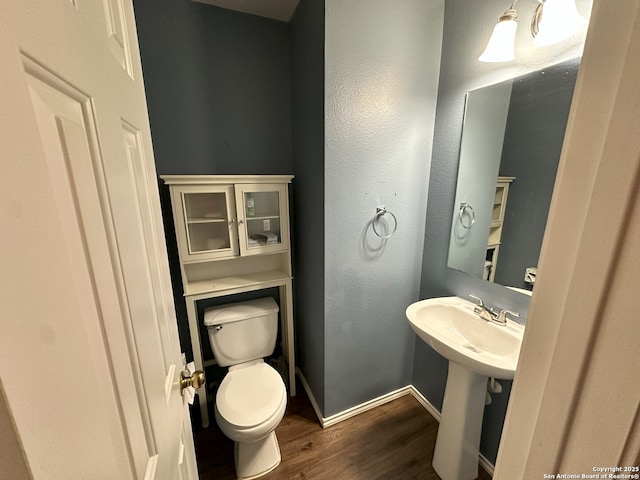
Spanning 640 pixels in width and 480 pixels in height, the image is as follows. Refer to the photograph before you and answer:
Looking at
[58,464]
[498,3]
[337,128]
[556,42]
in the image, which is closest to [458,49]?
[498,3]

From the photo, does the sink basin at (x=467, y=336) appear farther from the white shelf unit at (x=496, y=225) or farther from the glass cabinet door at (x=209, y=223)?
the glass cabinet door at (x=209, y=223)

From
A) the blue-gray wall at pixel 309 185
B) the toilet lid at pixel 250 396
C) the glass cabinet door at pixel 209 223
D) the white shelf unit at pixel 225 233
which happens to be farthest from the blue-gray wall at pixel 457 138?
the glass cabinet door at pixel 209 223

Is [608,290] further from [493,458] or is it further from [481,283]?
[493,458]

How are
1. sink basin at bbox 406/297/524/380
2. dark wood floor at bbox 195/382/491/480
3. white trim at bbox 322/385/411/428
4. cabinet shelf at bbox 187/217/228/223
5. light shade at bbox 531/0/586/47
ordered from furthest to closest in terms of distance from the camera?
white trim at bbox 322/385/411/428 → cabinet shelf at bbox 187/217/228/223 → dark wood floor at bbox 195/382/491/480 → sink basin at bbox 406/297/524/380 → light shade at bbox 531/0/586/47

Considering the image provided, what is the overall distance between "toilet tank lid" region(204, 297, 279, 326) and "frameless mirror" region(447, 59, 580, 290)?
122 cm

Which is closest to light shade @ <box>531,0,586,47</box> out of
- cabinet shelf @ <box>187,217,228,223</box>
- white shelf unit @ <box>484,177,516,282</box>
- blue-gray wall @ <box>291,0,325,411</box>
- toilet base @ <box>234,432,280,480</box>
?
white shelf unit @ <box>484,177,516,282</box>

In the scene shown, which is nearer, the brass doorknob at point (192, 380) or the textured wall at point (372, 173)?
the brass doorknob at point (192, 380)

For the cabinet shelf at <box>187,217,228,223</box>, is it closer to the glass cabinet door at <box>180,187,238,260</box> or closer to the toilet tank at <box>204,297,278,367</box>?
the glass cabinet door at <box>180,187,238,260</box>

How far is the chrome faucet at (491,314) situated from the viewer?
1.21 metres

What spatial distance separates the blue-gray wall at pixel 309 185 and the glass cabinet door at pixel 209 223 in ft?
1.50

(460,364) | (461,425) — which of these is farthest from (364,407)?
(460,364)

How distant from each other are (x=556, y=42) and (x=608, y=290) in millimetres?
1223

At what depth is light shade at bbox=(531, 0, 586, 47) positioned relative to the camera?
0.90m

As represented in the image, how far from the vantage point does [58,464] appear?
21 centimetres
